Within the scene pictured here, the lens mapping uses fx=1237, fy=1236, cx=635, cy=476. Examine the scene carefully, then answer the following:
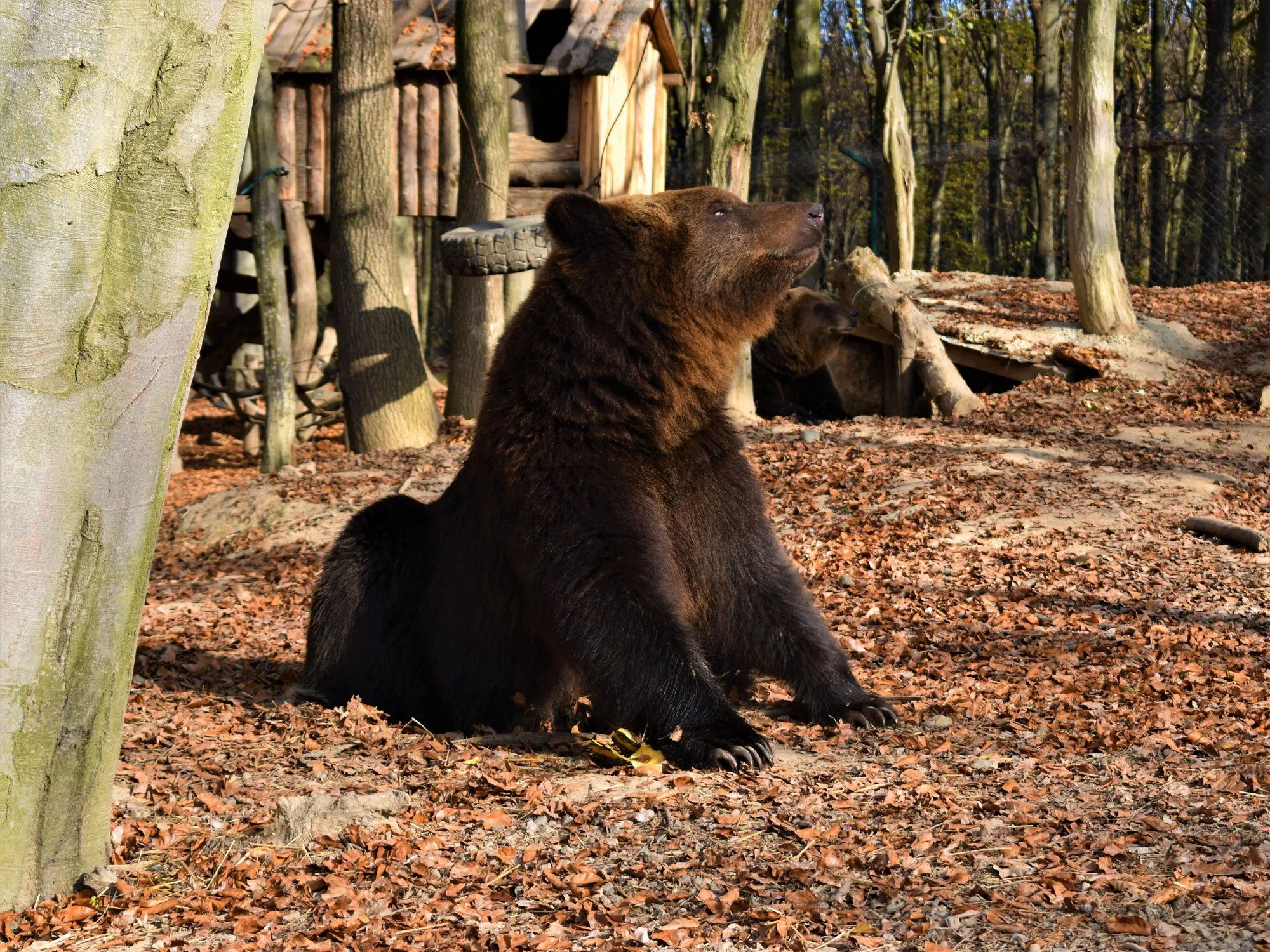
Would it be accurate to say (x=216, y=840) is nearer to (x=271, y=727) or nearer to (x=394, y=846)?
(x=394, y=846)

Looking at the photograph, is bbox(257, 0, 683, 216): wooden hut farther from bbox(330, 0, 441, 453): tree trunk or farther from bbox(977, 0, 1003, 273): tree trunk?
bbox(977, 0, 1003, 273): tree trunk

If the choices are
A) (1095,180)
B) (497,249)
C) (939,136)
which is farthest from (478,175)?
(939,136)

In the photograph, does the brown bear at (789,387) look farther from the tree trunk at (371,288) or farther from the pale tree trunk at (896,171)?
the pale tree trunk at (896,171)

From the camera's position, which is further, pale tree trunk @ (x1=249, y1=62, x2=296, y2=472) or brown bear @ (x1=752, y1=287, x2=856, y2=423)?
brown bear @ (x1=752, y1=287, x2=856, y2=423)

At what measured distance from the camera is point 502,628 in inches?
193

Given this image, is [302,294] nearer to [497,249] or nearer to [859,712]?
[497,249]

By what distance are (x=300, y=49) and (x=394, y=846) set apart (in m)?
12.1

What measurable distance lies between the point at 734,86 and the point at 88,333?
8.53 meters

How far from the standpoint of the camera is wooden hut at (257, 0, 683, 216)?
12.8m

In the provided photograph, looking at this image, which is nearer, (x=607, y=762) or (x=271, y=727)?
(x=607, y=762)

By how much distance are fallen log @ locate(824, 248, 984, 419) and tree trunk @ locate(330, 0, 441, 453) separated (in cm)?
440

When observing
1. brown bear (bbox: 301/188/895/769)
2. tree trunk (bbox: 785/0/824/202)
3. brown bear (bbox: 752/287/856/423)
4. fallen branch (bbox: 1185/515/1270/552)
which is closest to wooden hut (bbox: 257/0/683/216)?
brown bear (bbox: 752/287/856/423)

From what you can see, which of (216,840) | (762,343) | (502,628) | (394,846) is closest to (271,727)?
(502,628)

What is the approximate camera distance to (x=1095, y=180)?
1244 cm
